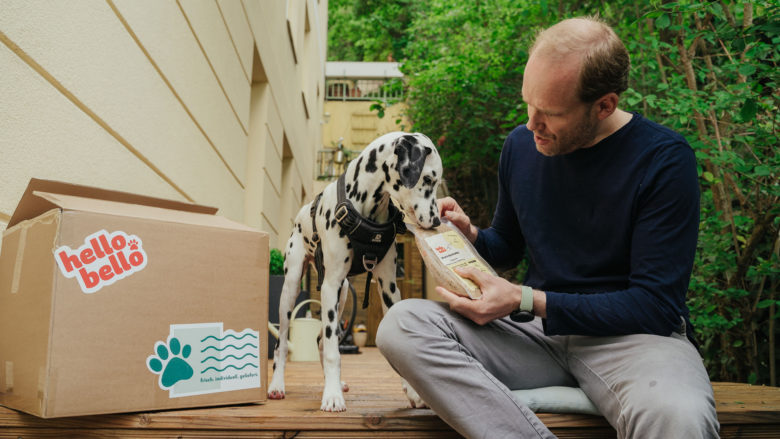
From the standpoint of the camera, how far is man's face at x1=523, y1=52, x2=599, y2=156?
5.27 feet

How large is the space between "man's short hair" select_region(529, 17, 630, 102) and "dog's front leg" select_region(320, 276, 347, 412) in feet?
3.72

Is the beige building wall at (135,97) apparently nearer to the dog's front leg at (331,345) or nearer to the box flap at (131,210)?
the box flap at (131,210)

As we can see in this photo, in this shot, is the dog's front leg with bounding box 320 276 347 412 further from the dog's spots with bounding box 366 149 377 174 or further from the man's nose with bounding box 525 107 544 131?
the man's nose with bounding box 525 107 544 131

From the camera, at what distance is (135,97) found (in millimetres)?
2291

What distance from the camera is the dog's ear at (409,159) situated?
1.93 meters

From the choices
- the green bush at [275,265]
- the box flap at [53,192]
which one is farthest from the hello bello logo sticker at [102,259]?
the green bush at [275,265]

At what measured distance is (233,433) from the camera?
1561mm

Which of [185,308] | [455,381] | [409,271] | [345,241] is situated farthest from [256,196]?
[409,271]

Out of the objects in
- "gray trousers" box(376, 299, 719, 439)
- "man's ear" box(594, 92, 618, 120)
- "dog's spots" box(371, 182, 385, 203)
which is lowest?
"gray trousers" box(376, 299, 719, 439)

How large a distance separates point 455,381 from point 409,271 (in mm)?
8774

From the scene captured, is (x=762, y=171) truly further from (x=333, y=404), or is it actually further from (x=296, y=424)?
(x=296, y=424)

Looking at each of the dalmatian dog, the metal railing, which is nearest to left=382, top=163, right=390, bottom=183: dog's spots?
the dalmatian dog

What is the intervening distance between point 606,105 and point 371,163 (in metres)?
0.88

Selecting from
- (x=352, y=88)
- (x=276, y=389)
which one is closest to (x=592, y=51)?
(x=276, y=389)
